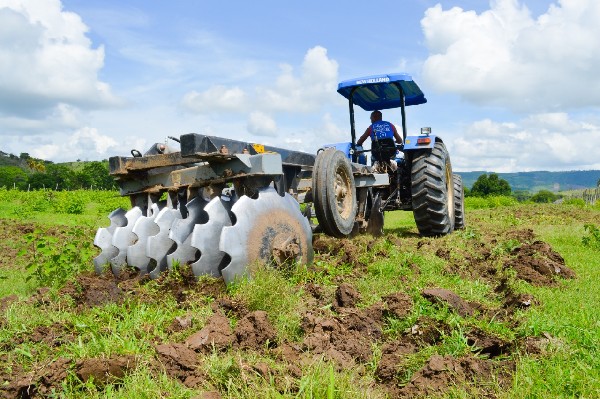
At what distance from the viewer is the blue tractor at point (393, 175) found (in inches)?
263

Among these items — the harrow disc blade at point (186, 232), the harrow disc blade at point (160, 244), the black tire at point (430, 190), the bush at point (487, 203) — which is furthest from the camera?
the bush at point (487, 203)

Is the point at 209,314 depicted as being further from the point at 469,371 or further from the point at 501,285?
the point at 501,285

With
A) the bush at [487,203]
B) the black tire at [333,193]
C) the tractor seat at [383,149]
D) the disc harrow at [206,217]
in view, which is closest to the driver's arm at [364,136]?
the tractor seat at [383,149]

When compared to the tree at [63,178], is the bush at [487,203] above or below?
below

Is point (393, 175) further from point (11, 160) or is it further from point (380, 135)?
point (11, 160)

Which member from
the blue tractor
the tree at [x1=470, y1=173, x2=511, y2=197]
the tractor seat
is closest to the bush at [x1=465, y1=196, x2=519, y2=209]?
the blue tractor

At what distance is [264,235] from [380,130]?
4669mm

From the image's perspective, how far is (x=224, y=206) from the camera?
4.87 meters

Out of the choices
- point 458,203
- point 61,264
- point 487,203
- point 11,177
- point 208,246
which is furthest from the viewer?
point 11,177

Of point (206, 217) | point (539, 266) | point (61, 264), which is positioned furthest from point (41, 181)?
point (539, 266)

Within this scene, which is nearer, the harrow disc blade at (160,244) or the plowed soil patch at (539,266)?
the harrow disc blade at (160,244)

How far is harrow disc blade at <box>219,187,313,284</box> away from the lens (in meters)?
4.38

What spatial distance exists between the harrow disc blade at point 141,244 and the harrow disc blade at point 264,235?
3.81ft

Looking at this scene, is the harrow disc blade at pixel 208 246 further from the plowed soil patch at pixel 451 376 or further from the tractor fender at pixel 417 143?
the tractor fender at pixel 417 143
